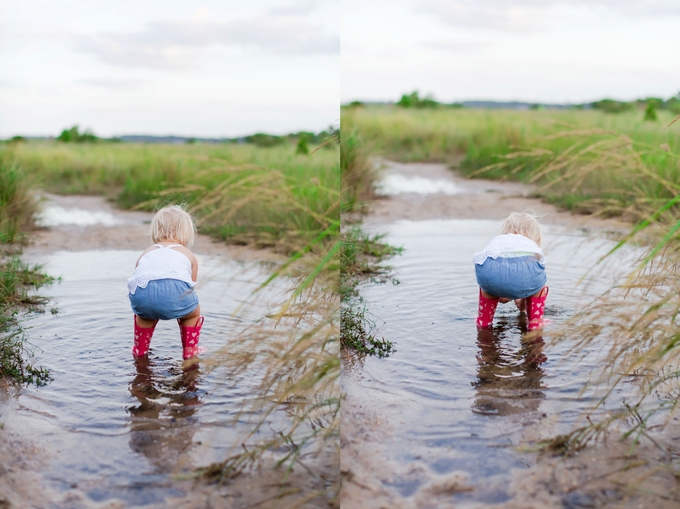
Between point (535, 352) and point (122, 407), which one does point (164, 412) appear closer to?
point (122, 407)

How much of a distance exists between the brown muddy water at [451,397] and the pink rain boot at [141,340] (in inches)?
43.8

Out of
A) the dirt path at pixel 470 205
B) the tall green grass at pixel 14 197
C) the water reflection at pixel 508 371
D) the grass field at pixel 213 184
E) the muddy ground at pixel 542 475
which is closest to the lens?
the muddy ground at pixel 542 475

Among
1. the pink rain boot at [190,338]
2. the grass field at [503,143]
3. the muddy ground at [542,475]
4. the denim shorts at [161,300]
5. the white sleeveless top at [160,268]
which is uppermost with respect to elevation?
the grass field at [503,143]

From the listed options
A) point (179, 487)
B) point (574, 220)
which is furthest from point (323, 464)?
point (574, 220)

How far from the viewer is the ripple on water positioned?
2594 mm

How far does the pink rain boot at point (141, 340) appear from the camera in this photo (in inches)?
151

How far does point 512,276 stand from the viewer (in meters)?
3.95

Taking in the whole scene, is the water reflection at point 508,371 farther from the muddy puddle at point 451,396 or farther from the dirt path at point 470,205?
the dirt path at point 470,205

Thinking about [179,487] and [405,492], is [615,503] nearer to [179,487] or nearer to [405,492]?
[405,492]

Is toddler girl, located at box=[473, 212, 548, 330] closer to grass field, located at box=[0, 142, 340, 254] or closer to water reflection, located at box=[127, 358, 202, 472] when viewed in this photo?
grass field, located at box=[0, 142, 340, 254]

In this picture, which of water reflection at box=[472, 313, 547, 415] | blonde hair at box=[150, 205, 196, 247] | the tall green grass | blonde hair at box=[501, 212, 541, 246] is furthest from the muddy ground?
the tall green grass

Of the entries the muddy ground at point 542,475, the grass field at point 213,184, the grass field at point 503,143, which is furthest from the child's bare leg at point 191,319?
the grass field at point 503,143

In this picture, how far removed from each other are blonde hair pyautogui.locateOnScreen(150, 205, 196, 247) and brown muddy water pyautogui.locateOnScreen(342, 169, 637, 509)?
121 cm

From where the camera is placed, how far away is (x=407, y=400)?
10.3ft
